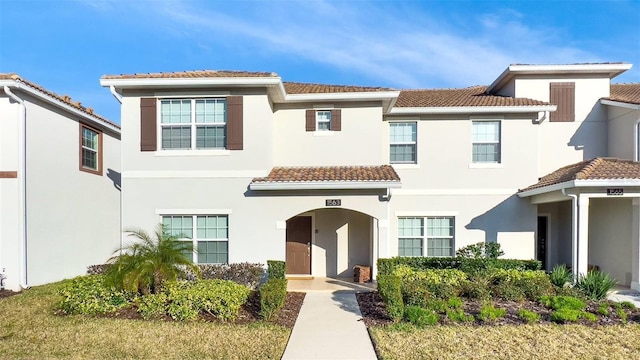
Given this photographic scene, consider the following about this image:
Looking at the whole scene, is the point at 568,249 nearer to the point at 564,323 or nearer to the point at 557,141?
the point at 557,141

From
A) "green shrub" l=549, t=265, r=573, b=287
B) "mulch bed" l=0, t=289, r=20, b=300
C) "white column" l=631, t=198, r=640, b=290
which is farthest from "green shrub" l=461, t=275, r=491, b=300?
"mulch bed" l=0, t=289, r=20, b=300

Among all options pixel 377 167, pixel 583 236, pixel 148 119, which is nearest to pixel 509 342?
pixel 583 236

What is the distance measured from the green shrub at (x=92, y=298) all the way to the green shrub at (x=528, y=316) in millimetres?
8801

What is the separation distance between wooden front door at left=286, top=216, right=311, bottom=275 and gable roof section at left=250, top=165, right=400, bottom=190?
263cm

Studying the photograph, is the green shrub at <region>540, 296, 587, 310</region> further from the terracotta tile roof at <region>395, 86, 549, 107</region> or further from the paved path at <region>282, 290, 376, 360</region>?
the terracotta tile roof at <region>395, 86, 549, 107</region>

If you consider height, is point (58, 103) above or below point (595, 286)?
above

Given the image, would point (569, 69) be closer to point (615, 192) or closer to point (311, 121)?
point (615, 192)

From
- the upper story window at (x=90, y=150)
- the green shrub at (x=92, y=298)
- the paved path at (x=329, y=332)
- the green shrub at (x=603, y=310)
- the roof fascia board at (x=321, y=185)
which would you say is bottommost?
the paved path at (x=329, y=332)

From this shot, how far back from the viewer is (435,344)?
7012 millimetres

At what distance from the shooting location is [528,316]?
8.22m

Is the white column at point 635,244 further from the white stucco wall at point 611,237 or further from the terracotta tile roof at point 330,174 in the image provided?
the terracotta tile roof at point 330,174

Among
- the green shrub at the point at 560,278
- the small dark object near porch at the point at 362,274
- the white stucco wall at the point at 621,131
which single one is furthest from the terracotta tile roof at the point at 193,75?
the white stucco wall at the point at 621,131

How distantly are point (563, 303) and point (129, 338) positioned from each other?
31.2 ft

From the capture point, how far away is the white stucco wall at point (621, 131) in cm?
1293
